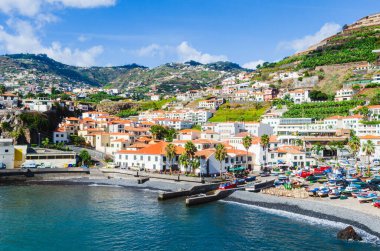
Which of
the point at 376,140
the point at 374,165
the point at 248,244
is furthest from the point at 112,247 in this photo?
the point at 376,140

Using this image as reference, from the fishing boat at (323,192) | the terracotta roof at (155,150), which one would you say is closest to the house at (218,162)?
the terracotta roof at (155,150)

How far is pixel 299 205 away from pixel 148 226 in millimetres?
19868

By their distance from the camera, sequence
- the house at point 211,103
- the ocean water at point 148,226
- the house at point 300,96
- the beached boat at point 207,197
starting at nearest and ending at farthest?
the ocean water at point 148,226, the beached boat at point 207,197, the house at point 300,96, the house at point 211,103

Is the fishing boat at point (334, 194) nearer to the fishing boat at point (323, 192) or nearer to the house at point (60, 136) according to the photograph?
the fishing boat at point (323, 192)

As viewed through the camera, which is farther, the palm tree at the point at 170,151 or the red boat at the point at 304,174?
the palm tree at the point at 170,151

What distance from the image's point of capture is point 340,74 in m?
143

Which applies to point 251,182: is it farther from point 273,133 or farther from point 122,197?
point 273,133

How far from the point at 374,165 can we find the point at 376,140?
1097 centimetres

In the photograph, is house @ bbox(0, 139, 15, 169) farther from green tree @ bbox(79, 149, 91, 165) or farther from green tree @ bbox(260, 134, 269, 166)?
green tree @ bbox(260, 134, 269, 166)

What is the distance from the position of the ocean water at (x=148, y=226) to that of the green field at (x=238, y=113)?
7496 centimetres

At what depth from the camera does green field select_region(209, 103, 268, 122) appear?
406 feet

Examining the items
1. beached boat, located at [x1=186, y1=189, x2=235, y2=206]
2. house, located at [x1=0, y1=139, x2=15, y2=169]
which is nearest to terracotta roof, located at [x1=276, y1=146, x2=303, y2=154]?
beached boat, located at [x1=186, y1=189, x2=235, y2=206]

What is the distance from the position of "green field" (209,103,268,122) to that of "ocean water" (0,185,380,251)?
246ft

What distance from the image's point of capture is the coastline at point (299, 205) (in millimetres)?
40969
